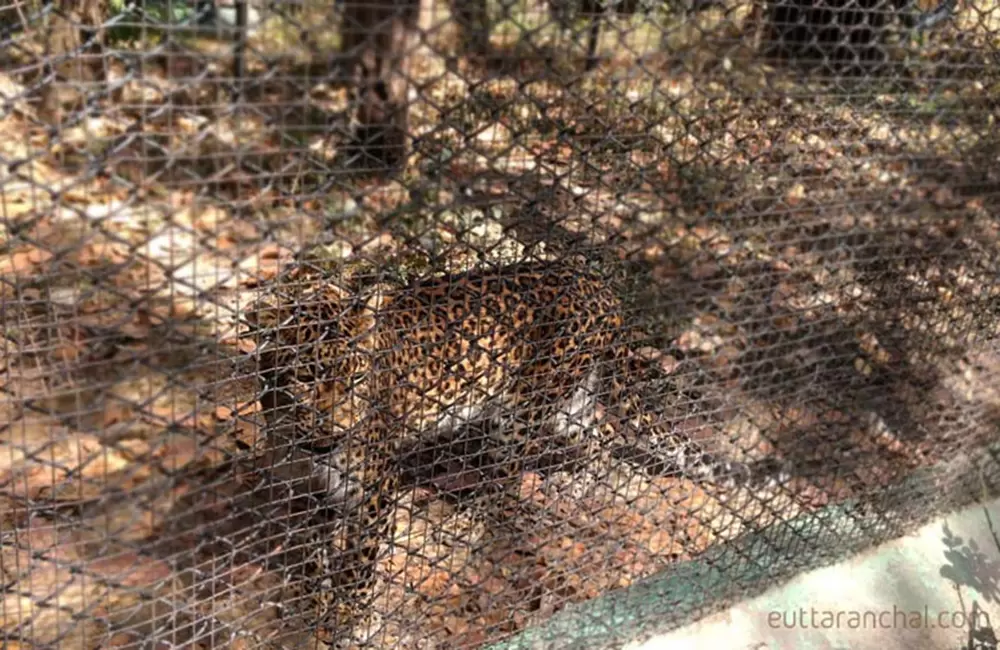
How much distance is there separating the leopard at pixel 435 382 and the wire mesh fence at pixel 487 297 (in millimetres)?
19

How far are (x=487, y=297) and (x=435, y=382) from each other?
0.26 metres

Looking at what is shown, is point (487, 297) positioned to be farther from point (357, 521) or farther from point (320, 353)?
point (357, 521)

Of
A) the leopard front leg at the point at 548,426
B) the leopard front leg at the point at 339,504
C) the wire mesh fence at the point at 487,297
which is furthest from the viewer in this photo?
the leopard front leg at the point at 548,426

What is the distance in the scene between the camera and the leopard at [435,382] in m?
2.03

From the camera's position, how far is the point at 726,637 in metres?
2.36

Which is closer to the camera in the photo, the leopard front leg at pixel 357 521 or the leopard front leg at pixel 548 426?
the leopard front leg at pixel 357 521

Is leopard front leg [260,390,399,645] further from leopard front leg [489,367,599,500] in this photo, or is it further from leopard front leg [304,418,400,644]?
leopard front leg [489,367,599,500]

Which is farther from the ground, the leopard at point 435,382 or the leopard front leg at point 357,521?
the leopard at point 435,382

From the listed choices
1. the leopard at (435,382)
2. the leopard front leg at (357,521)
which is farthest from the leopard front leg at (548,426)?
→ the leopard front leg at (357,521)

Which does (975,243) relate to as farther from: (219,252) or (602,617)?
(219,252)

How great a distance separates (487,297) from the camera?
7.30 feet

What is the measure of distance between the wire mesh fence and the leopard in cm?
2

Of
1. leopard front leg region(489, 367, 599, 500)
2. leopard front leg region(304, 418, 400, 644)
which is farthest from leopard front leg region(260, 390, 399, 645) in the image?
leopard front leg region(489, 367, 599, 500)

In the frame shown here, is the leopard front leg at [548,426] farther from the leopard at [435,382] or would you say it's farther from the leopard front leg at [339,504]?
the leopard front leg at [339,504]
